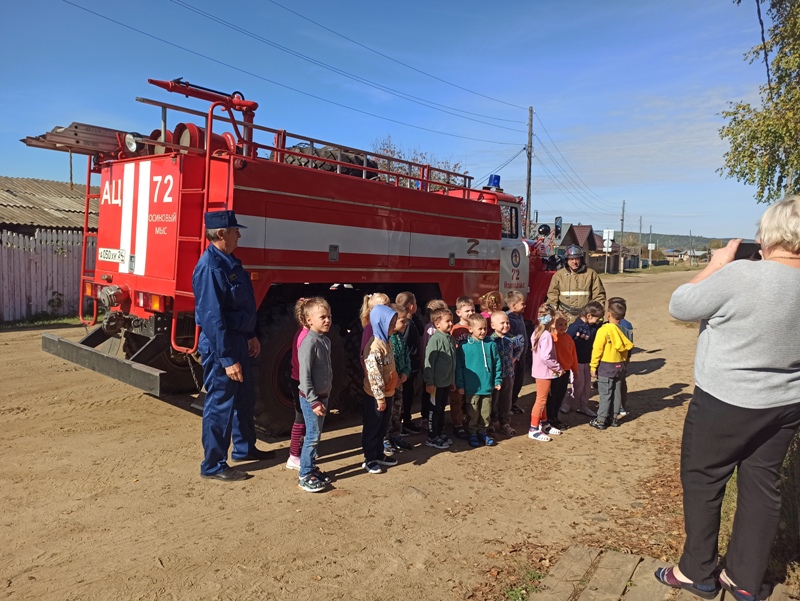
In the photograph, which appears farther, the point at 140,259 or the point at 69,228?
the point at 69,228

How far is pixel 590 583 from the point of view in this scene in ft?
10.5

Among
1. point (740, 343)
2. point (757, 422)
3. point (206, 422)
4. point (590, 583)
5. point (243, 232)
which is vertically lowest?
point (590, 583)

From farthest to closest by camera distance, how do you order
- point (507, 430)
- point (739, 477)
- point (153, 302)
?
1. point (507, 430)
2. point (153, 302)
3. point (739, 477)

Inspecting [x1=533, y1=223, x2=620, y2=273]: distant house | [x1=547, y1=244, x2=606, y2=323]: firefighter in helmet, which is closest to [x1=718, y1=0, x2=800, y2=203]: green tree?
[x1=547, y1=244, x2=606, y2=323]: firefighter in helmet

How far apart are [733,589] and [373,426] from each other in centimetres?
279

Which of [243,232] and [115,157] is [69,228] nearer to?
[115,157]

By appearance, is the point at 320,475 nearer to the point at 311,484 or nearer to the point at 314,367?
the point at 311,484

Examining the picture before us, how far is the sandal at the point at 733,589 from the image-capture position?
290 centimetres

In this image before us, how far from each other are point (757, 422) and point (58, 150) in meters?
6.34

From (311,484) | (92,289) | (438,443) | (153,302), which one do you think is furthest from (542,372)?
(92,289)

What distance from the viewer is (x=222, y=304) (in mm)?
4512

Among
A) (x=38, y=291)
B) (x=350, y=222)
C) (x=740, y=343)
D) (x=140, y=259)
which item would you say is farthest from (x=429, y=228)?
(x=38, y=291)

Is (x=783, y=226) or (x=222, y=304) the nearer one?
(x=783, y=226)

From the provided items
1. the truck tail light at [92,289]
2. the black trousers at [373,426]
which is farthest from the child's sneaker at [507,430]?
the truck tail light at [92,289]
